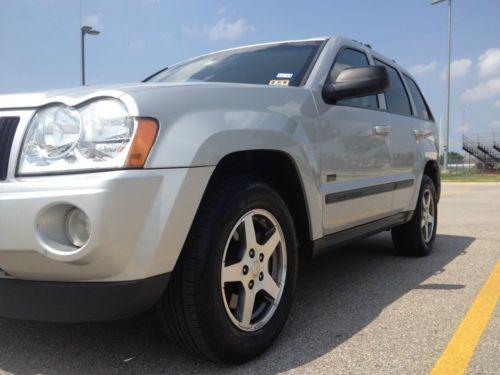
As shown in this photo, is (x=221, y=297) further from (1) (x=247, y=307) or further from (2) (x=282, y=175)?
(2) (x=282, y=175)

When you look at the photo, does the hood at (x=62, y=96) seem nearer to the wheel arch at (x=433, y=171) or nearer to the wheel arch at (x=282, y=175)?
the wheel arch at (x=282, y=175)

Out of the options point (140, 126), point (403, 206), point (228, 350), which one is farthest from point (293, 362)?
point (403, 206)

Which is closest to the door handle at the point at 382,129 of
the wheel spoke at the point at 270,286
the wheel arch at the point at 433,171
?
the wheel arch at the point at 433,171

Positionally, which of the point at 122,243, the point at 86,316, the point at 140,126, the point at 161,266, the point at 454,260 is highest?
the point at 140,126

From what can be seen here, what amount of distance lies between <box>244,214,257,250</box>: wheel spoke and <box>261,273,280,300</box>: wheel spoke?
0.21m

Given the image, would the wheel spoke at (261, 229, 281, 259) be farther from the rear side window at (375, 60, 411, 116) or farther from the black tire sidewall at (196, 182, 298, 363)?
the rear side window at (375, 60, 411, 116)

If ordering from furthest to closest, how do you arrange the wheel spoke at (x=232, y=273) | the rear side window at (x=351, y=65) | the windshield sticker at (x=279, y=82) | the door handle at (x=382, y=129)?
the door handle at (x=382, y=129) < the rear side window at (x=351, y=65) < the windshield sticker at (x=279, y=82) < the wheel spoke at (x=232, y=273)

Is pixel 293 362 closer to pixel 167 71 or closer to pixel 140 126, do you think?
pixel 140 126

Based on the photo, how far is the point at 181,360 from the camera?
2.24 m

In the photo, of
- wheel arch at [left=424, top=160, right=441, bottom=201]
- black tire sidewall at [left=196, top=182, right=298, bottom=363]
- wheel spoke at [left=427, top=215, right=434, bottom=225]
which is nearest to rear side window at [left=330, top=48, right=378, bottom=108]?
black tire sidewall at [left=196, top=182, right=298, bottom=363]

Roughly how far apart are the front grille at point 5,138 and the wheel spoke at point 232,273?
0.95 meters

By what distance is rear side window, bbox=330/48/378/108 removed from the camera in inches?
126

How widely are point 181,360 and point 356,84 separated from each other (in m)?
1.74

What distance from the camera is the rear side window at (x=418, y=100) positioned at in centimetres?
486
